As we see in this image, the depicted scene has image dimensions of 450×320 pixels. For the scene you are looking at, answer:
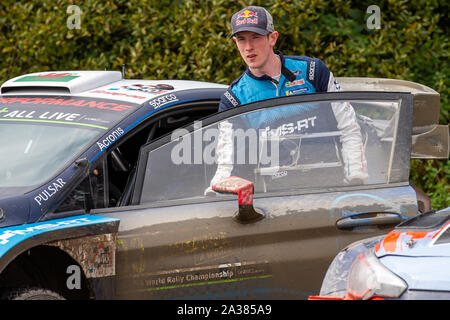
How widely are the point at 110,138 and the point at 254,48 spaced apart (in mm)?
1082

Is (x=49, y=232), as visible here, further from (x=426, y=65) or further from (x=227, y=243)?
(x=426, y=65)

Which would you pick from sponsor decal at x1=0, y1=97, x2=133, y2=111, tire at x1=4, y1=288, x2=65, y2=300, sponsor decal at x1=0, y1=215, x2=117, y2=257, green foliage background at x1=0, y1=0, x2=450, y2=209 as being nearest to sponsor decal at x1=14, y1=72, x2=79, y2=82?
sponsor decal at x1=0, y1=97, x2=133, y2=111

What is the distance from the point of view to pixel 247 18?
4145 millimetres

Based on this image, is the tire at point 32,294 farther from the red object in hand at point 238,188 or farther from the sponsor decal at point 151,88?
the sponsor decal at point 151,88

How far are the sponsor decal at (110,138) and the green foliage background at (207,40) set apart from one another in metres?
3.62

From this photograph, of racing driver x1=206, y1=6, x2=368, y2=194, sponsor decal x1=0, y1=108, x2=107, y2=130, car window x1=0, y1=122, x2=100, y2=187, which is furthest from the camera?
racing driver x1=206, y1=6, x2=368, y2=194

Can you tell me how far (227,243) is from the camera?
3.37 m

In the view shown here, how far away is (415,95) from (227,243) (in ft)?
4.82

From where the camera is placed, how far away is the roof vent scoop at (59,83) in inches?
162

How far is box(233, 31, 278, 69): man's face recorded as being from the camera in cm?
413

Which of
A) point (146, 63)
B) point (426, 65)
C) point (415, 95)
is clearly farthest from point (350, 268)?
point (426, 65)

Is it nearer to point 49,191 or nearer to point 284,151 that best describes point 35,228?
point 49,191

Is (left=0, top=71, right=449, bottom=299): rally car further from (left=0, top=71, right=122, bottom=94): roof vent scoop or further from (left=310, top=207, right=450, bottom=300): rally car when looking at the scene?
(left=310, top=207, right=450, bottom=300): rally car

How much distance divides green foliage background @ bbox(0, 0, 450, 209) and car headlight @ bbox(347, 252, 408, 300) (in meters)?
4.61
